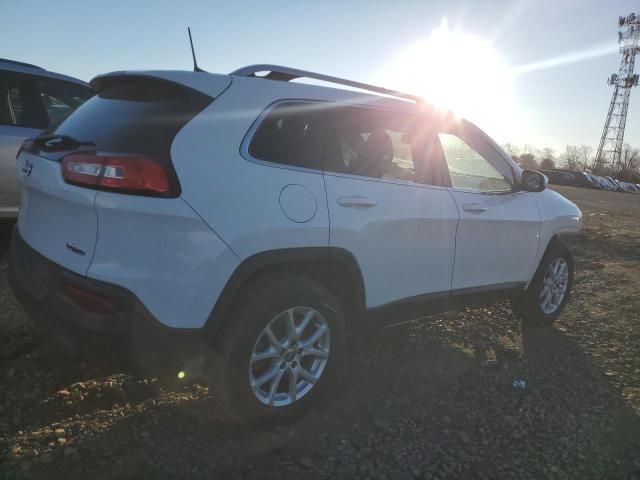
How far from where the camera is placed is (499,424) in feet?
9.41

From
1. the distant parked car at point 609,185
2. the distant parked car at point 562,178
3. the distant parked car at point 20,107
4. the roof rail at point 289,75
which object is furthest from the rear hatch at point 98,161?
the distant parked car at point 609,185

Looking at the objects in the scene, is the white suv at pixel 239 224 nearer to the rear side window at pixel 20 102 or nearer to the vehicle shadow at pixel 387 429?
the vehicle shadow at pixel 387 429

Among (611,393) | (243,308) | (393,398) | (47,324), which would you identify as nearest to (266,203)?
(243,308)

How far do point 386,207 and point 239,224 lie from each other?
3.22 ft

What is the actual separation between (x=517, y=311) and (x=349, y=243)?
247 centimetres

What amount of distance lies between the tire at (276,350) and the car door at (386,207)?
339 millimetres

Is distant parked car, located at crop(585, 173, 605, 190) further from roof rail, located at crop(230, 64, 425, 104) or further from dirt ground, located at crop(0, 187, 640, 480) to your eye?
roof rail, located at crop(230, 64, 425, 104)

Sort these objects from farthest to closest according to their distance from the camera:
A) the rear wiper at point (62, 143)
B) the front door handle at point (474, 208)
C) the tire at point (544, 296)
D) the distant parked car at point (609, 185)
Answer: the distant parked car at point (609, 185)
the tire at point (544, 296)
the front door handle at point (474, 208)
the rear wiper at point (62, 143)

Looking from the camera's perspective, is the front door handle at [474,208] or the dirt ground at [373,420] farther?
the front door handle at [474,208]

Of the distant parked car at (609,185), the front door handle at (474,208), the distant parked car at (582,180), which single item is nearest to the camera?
the front door handle at (474,208)

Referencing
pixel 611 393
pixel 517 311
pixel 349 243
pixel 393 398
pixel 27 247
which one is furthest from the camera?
pixel 517 311

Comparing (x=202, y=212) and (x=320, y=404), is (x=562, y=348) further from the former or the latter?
(x=202, y=212)

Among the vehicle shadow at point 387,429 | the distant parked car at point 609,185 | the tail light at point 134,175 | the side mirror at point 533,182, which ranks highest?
the tail light at point 134,175

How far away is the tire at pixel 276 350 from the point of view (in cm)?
232
